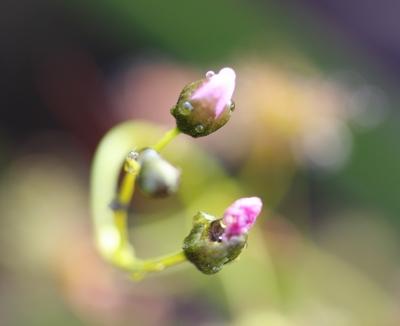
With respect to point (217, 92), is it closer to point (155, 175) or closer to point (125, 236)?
point (155, 175)

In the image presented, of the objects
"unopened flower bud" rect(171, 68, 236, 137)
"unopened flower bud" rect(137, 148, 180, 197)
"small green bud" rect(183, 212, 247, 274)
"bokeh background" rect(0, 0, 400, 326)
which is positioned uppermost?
"bokeh background" rect(0, 0, 400, 326)

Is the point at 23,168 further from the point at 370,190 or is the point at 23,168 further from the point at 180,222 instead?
the point at 370,190

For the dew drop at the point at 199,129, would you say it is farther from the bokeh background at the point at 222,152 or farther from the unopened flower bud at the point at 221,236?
the bokeh background at the point at 222,152

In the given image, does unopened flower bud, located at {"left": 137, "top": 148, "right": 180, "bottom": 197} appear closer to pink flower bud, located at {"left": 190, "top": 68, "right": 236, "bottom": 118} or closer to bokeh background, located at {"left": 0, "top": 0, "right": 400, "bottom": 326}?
pink flower bud, located at {"left": 190, "top": 68, "right": 236, "bottom": 118}

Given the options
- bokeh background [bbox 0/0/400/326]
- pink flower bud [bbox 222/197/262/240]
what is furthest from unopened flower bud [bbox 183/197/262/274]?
bokeh background [bbox 0/0/400/326]

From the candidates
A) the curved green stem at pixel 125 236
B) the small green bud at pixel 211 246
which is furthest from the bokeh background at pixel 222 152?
the small green bud at pixel 211 246

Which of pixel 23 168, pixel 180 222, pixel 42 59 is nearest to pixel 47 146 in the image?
pixel 23 168
